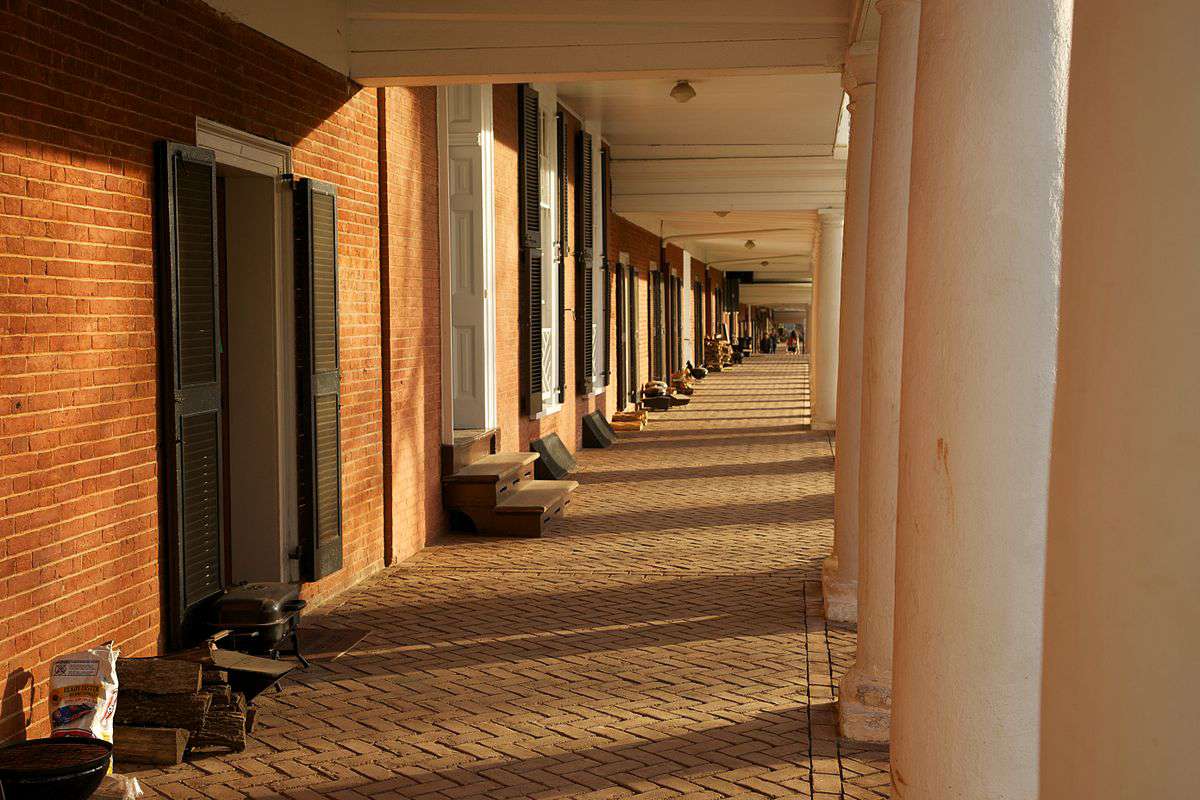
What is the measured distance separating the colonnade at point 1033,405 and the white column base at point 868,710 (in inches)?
0.5

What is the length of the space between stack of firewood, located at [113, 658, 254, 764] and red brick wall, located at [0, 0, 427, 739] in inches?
11.7

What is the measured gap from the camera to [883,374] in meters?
5.34

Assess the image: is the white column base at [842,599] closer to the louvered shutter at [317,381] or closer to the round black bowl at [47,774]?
the louvered shutter at [317,381]

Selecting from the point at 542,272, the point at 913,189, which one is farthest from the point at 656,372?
the point at 913,189

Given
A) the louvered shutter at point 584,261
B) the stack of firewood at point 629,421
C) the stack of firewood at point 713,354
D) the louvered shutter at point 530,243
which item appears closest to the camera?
the louvered shutter at point 530,243

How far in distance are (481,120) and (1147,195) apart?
10.1 m

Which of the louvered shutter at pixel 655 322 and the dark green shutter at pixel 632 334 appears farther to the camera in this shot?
the louvered shutter at pixel 655 322

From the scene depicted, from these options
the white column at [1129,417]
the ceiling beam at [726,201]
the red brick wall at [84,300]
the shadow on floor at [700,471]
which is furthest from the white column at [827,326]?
the white column at [1129,417]

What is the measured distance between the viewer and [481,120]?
11.2m

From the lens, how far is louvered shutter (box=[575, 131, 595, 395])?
650 inches

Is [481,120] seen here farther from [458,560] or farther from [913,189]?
[913,189]

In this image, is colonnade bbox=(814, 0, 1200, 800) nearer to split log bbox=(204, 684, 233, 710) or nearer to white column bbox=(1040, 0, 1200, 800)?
white column bbox=(1040, 0, 1200, 800)

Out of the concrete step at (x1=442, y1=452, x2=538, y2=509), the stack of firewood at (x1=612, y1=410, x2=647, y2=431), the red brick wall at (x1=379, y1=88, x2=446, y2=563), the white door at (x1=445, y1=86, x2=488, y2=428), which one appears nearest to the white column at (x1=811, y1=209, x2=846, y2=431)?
the stack of firewood at (x1=612, y1=410, x2=647, y2=431)

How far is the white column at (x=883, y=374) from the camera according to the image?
201 inches
